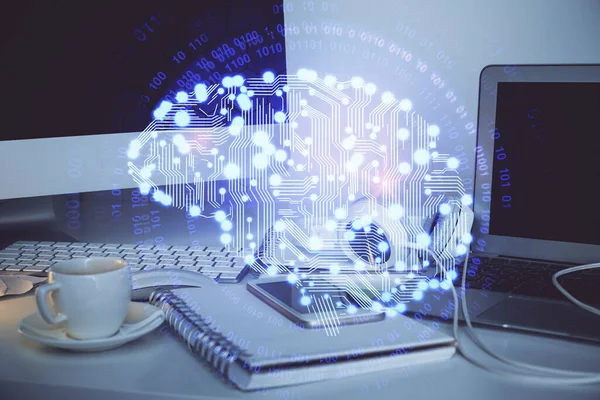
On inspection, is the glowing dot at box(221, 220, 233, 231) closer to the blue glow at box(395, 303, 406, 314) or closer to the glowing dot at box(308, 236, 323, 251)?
the glowing dot at box(308, 236, 323, 251)

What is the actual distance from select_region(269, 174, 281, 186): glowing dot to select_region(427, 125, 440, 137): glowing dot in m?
0.26

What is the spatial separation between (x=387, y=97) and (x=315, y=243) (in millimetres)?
364

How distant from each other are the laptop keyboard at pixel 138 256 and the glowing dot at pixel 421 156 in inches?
15.9

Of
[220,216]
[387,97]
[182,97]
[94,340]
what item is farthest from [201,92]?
[94,340]

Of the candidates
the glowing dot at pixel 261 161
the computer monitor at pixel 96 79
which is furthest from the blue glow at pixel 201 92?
the glowing dot at pixel 261 161

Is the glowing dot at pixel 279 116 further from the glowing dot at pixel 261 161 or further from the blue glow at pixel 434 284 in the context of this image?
the blue glow at pixel 434 284

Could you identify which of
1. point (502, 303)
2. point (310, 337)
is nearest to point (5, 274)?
point (310, 337)

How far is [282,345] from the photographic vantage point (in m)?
0.49

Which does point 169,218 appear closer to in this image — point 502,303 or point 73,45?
point 73,45

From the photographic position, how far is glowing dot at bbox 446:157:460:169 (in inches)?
39.8

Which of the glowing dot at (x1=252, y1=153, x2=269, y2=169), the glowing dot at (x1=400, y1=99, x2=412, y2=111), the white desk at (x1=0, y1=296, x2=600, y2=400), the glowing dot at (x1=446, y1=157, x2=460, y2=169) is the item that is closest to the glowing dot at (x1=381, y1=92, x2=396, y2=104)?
the glowing dot at (x1=400, y1=99, x2=412, y2=111)

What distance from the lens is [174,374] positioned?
48cm

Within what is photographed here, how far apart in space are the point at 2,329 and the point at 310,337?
0.28 metres

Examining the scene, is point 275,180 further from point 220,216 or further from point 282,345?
point 282,345
